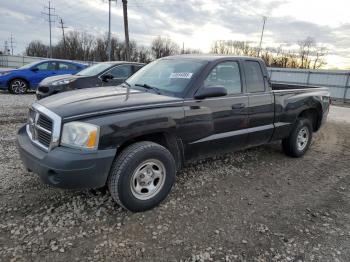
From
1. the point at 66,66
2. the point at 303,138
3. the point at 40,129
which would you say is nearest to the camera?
the point at 40,129

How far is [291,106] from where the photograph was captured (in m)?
5.15

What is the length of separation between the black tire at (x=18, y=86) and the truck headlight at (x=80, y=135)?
35.6 ft

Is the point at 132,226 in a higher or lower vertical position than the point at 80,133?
lower

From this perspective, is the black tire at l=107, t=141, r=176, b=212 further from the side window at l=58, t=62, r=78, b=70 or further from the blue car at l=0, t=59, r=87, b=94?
the side window at l=58, t=62, r=78, b=70

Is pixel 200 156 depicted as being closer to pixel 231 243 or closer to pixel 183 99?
pixel 183 99

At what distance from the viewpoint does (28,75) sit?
39.9 feet

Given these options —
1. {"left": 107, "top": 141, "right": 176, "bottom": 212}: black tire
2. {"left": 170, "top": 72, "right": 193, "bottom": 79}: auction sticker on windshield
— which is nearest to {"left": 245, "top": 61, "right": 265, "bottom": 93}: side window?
{"left": 170, "top": 72, "right": 193, "bottom": 79}: auction sticker on windshield

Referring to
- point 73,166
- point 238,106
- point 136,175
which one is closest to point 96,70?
point 238,106

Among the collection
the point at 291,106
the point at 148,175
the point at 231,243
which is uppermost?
the point at 291,106

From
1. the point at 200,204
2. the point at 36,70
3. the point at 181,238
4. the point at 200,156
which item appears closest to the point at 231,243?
the point at 181,238

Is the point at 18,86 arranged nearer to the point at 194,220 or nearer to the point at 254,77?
the point at 254,77

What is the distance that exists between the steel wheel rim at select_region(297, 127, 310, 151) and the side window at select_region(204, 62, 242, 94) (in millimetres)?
1994

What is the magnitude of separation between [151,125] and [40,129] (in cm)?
118

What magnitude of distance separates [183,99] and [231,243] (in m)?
1.71
